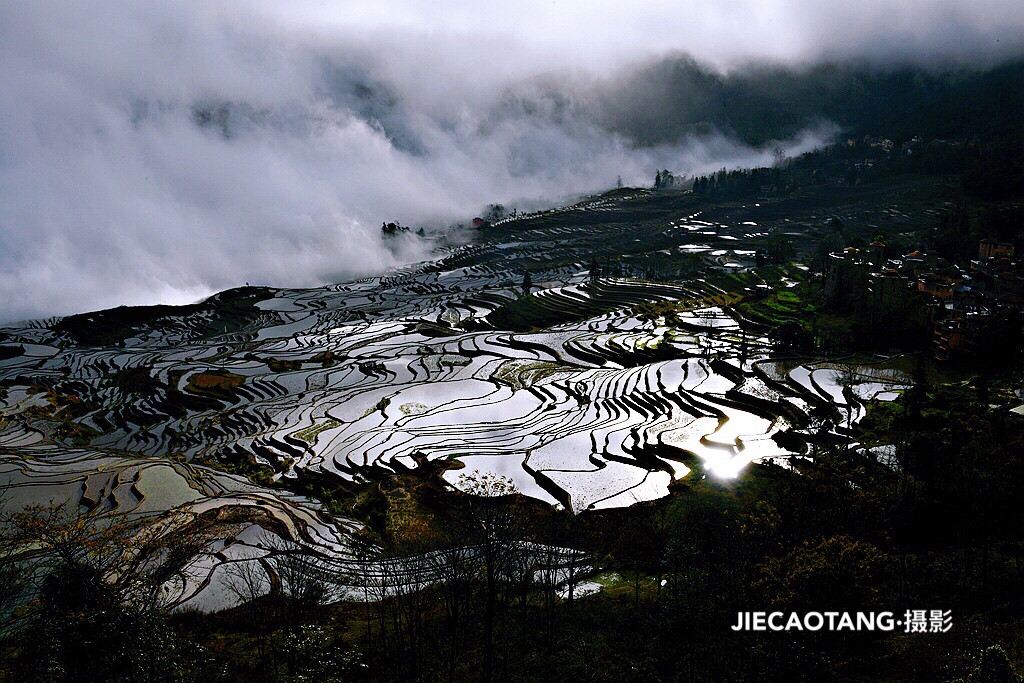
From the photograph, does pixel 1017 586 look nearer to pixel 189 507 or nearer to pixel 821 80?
pixel 189 507

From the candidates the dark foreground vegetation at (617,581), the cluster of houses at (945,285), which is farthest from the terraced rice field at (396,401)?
the cluster of houses at (945,285)

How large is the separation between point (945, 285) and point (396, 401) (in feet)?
99.9

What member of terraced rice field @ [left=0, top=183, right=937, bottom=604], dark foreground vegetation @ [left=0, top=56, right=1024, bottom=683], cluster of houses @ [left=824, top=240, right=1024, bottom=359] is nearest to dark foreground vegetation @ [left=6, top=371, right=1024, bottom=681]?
dark foreground vegetation @ [left=0, top=56, right=1024, bottom=683]

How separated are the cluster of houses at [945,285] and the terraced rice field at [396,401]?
3810 mm

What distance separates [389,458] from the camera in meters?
21.6

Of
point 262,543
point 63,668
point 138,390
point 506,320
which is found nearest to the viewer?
point 63,668

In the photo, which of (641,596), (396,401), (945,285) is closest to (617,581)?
(641,596)

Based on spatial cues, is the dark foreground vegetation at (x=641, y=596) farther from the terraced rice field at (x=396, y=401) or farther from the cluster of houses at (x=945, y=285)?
the cluster of houses at (x=945, y=285)

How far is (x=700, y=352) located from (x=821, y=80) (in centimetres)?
12617

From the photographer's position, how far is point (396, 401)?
28.0m

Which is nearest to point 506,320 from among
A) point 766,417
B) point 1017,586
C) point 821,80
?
point 766,417

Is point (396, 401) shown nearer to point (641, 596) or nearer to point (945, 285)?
point (641, 596)

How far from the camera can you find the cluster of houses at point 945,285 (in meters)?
29.0

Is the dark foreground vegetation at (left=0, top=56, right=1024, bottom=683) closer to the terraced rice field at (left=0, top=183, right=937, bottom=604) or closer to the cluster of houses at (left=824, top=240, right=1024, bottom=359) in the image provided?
the terraced rice field at (left=0, top=183, right=937, bottom=604)
